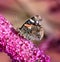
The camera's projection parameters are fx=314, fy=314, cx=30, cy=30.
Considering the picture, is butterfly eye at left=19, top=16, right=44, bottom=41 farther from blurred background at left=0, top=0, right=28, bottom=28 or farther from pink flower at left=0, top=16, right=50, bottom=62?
blurred background at left=0, top=0, right=28, bottom=28

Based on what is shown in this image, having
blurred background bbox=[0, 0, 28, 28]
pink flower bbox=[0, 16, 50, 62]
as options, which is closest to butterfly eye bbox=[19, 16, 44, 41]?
pink flower bbox=[0, 16, 50, 62]

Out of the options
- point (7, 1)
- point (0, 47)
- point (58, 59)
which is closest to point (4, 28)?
point (0, 47)

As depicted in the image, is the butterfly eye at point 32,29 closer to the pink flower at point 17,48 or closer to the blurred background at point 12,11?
the pink flower at point 17,48

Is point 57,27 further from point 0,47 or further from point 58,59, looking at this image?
point 0,47

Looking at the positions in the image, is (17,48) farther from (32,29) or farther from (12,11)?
(12,11)

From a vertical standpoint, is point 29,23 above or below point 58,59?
above

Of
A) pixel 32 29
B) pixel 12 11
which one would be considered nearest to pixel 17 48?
pixel 32 29

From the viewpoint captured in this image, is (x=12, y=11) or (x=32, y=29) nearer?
(x=32, y=29)

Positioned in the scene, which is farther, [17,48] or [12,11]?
[12,11]

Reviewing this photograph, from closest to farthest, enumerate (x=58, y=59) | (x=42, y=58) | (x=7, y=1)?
1. (x=42, y=58)
2. (x=58, y=59)
3. (x=7, y=1)
